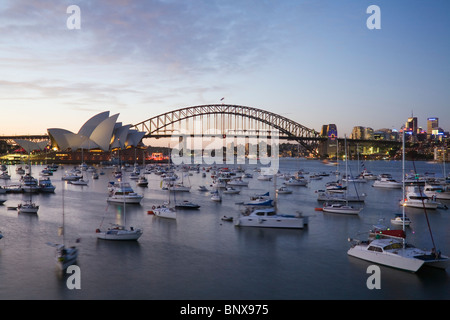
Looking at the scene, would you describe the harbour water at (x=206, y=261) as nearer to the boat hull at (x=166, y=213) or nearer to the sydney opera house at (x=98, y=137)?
the boat hull at (x=166, y=213)

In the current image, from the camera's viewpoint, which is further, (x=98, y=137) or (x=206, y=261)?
(x=98, y=137)

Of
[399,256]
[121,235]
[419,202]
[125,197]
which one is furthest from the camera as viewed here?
[125,197]

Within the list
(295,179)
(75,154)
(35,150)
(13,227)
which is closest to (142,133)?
(75,154)

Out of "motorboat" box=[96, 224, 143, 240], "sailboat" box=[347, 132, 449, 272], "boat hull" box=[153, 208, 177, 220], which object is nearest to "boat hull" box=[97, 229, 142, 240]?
"motorboat" box=[96, 224, 143, 240]

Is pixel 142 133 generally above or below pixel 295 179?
above

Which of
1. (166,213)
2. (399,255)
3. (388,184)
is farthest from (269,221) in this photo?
(388,184)

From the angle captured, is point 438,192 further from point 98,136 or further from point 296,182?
point 98,136
